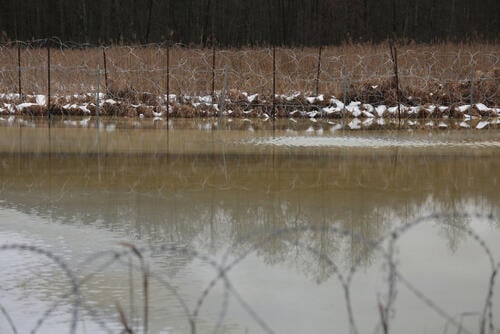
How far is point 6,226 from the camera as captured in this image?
321 inches

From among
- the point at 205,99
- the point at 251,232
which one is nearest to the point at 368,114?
the point at 205,99

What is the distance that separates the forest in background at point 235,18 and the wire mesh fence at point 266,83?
851 inches

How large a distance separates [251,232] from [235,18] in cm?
4740

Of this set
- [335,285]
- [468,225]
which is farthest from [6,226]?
[468,225]

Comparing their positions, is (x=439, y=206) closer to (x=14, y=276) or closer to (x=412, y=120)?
(x=14, y=276)

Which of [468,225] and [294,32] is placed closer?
[468,225]

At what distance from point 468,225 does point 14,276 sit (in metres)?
4.32

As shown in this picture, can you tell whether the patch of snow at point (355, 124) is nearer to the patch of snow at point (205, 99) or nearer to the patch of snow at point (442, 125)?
the patch of snow at point (442, 125)

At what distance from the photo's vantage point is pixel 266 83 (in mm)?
26781

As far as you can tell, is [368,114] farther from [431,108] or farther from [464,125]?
[464,125]

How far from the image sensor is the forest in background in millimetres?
51906

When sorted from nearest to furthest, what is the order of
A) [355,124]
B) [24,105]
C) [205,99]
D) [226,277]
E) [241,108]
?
[226,277], [355,124], [24,105], [241,108], [205,99]

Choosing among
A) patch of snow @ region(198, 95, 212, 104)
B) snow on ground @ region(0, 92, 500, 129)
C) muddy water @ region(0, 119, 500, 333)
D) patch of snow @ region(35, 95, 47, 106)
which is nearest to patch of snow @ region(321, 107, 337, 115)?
snow on ground @ region(0, 92, 500, 129)

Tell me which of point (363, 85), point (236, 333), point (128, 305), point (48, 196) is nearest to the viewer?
point (236, 333)
